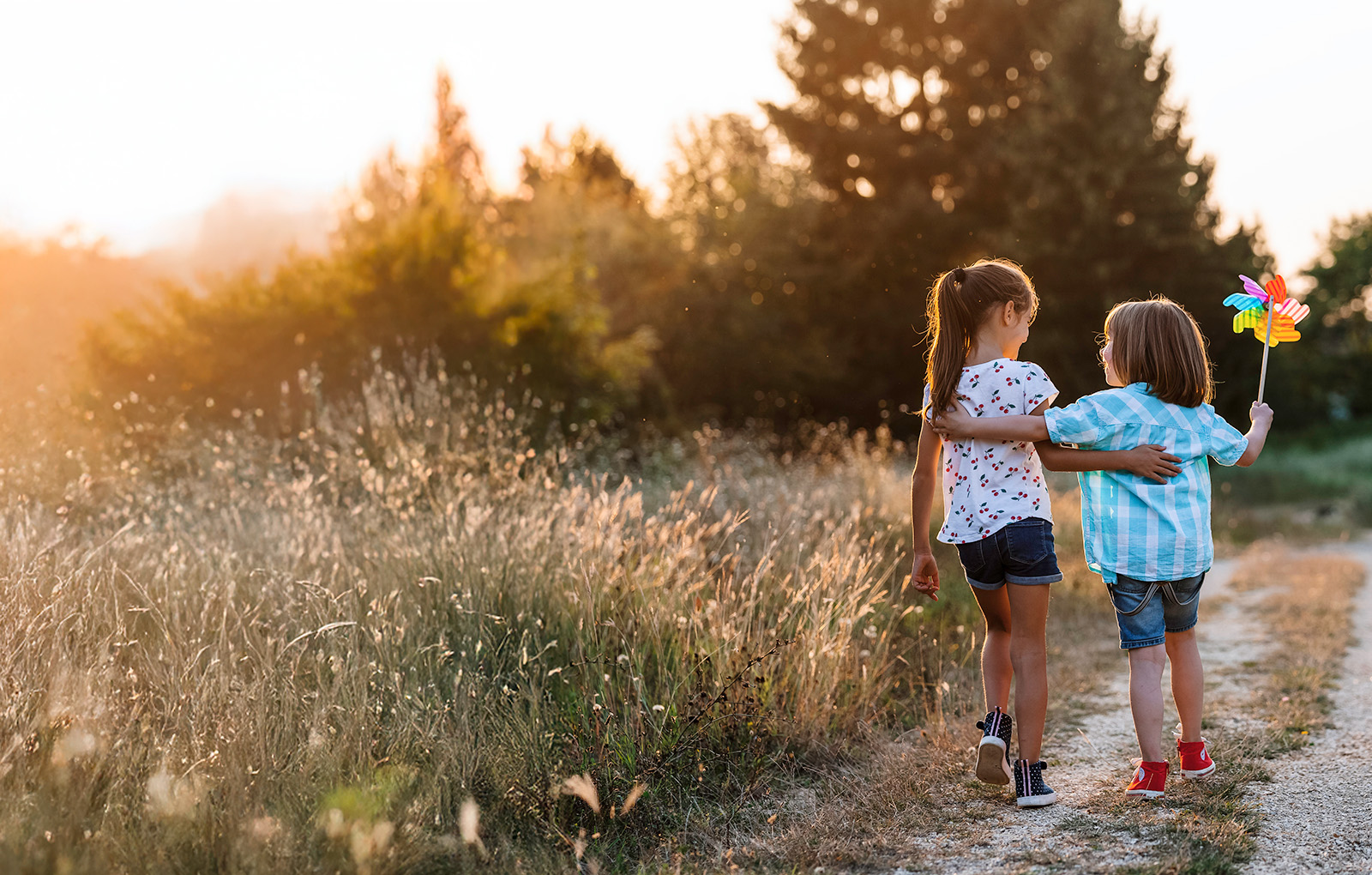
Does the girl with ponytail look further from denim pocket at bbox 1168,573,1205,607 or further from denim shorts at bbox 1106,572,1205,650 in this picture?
denim pocket at bbox 1168,573,1205,607

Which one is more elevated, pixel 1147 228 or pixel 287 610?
pixel 1147 228

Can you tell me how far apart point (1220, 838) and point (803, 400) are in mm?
17605

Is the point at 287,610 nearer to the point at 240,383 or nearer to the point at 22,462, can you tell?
the point at 22,462

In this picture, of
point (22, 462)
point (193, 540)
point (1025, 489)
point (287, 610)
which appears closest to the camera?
point (1025, 489)

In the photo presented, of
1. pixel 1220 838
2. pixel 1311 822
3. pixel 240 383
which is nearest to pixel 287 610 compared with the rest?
pixel 1220 838

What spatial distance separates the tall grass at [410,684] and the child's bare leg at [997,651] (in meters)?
0.68

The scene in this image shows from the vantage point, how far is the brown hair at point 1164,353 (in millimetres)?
3357

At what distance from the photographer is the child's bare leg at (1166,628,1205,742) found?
11.3 ft

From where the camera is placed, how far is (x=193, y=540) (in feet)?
16.6

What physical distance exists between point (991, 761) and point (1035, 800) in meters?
0.19

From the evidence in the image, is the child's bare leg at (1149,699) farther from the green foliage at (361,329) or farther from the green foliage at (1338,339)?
the green foliage at (1338,339)

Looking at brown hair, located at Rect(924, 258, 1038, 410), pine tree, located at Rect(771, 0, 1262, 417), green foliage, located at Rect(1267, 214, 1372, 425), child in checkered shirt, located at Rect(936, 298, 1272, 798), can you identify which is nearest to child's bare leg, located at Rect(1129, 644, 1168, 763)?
child in checkered shirt, located at Rect(936, 298, 1272, 798)

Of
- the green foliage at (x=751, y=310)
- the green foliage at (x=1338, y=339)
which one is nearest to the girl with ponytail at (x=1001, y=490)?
the green foliage at (x=751, y=310)

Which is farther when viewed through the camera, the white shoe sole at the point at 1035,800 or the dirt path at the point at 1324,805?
the white shoe sole at the point at 1035,800
